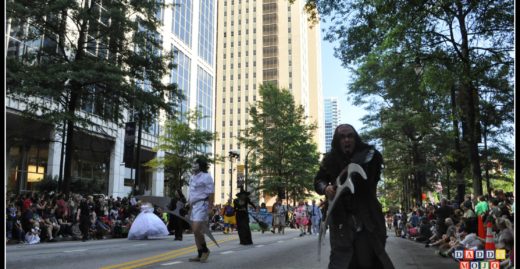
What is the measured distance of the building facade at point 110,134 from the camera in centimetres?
2370

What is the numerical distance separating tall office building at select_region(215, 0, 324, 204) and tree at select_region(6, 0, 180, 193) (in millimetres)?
107795

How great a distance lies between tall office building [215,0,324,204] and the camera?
134 m

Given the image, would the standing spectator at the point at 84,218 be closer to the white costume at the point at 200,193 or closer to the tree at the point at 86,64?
the tree at the point at 86,64

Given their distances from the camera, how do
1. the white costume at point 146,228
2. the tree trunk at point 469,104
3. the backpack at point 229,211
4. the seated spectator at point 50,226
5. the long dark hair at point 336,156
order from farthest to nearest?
the backpack at point 229,211, the white costume at point 146,228, the seated spectator at point 50,226, the tree trunk at point 469,104, the long dark hair at point 336,156

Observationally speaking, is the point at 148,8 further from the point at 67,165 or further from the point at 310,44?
the point at 310,44

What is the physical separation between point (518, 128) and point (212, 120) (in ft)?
211

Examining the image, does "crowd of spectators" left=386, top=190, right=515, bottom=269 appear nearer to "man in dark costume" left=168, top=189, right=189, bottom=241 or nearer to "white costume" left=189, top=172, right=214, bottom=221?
"white costume" left=189, top=172, right=214, bottom=221

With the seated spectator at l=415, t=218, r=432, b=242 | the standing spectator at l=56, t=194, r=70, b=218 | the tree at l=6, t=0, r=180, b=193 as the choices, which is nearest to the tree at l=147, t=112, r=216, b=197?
the tree at l=6, t=0, r=180, b=193

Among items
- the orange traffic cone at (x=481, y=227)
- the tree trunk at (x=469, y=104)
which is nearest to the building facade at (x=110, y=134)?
→ the tree trunk at (x=469, y=104)

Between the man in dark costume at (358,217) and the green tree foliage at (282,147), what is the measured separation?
40.9m

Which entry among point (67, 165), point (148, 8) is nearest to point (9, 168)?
point (67, 165)

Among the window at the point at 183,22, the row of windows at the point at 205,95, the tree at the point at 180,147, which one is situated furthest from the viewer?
the row of windows at the point at 205,95

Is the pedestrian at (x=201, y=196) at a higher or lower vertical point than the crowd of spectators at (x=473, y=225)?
higher

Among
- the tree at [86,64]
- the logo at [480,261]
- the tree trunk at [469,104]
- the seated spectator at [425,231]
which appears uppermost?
the tree at [86,64]
